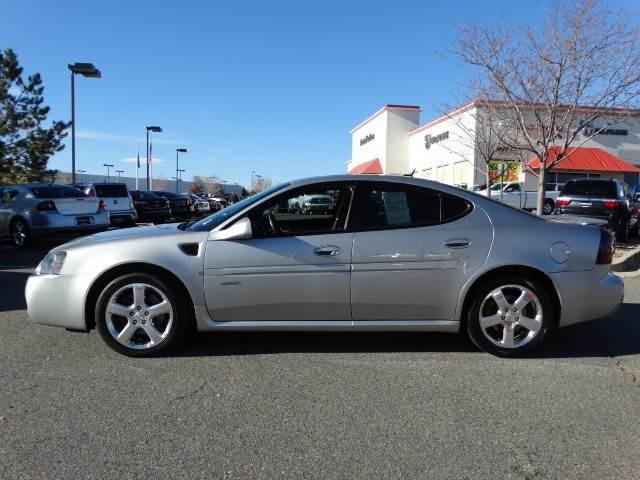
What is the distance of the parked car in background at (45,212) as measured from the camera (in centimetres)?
1149

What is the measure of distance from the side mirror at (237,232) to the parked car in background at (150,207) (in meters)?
17.5

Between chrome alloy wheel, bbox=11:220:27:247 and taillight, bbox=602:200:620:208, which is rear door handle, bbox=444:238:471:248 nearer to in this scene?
taillight, bbox=602:200:620:208

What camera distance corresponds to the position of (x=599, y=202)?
12.8 metres

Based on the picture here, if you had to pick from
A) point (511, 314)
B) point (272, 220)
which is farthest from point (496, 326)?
point (272, 220)

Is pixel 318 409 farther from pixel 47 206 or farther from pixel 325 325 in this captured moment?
pixel 47 206

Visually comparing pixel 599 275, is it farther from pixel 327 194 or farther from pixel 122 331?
pixel 122 331

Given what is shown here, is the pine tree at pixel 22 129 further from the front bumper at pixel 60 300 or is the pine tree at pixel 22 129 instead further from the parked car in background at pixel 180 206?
the front bumper at pixel 60 300

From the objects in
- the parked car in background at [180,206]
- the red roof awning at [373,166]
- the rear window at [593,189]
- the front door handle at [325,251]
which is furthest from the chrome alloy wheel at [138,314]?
the red roof awning at [373,166]

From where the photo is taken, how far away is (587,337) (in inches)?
201

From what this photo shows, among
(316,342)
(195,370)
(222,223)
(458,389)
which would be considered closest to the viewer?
(458,389)

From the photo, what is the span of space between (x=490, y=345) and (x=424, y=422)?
1357mm

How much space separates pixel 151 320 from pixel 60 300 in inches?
30.1

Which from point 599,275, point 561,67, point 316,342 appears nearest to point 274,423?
point 316,342

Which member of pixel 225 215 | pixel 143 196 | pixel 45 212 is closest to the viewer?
pixel 225 215
